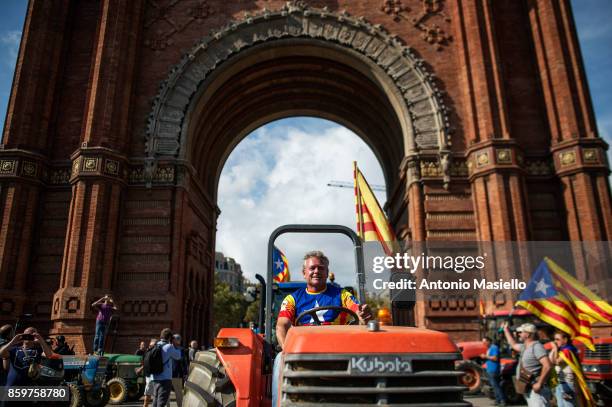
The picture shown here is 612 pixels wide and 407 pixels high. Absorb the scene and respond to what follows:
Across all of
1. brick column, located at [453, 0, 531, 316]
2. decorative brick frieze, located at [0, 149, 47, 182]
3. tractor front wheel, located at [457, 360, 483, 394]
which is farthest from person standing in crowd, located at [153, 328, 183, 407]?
decorative brick frieze, located at [0, 149, 47, 182]

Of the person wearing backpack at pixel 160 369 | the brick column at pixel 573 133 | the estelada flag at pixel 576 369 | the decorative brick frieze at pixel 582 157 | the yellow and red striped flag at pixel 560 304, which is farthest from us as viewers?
the decorative brick frieze at pixel 582 157

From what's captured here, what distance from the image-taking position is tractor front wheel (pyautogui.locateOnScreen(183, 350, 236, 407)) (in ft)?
13.0

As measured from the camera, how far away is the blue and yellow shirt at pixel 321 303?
401cm

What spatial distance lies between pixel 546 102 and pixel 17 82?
21639 millimetres

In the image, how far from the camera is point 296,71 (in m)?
22.3

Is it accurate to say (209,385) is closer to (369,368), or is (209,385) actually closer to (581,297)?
(369,368)

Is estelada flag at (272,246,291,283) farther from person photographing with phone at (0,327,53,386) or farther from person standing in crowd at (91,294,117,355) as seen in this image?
person photographing with phone at (0,327,53,386)

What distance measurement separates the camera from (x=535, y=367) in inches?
249

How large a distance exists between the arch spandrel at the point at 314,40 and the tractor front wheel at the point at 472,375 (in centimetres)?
787

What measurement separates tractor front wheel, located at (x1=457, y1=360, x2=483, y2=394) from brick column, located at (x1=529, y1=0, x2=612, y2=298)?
201 inches

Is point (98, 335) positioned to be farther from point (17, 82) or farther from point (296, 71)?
point (296, 71)

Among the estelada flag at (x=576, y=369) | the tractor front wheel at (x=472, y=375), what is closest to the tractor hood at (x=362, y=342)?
the estelada flag at (x=576, y=369)

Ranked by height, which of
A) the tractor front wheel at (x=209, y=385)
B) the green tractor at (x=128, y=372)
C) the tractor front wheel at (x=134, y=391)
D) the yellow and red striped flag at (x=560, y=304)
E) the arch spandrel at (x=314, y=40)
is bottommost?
the tractor front wheel at (x=134, y=391)

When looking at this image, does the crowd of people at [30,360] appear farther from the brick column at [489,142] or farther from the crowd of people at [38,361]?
the brick column at [489,142]
